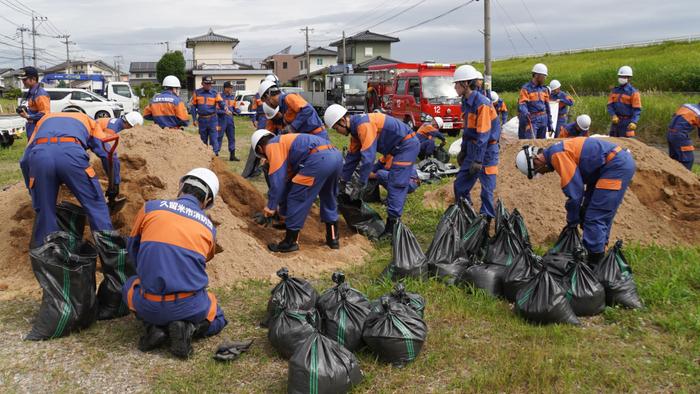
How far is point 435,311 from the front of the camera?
4.43 meters

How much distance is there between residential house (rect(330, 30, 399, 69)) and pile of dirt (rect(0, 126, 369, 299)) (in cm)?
4599

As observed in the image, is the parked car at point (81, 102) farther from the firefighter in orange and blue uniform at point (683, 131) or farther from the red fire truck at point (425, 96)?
the firefighter in orange and blue uniform at point (683, 131)

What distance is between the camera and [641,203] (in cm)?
719

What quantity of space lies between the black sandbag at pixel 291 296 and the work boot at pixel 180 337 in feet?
2.00

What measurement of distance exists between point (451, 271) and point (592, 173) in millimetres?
1507

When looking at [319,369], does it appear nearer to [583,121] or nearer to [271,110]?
[271,110]

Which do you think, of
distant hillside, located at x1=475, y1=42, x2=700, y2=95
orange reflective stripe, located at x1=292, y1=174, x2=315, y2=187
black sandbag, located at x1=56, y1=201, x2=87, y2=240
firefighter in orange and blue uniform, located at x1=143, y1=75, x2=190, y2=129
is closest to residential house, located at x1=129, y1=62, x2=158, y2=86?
distant hillside, located at x1=475, y1=42, x2=700, y2=95

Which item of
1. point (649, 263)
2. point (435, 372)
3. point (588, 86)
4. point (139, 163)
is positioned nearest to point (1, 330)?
point (139, 163)

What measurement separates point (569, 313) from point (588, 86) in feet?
79.5

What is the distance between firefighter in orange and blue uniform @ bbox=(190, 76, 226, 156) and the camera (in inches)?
450

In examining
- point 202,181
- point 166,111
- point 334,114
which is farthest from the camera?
point 166,111

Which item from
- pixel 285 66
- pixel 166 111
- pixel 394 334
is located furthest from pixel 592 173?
pixel 285 66

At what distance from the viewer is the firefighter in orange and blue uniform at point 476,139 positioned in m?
6.42

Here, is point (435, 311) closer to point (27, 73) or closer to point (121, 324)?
point (121, 324)
